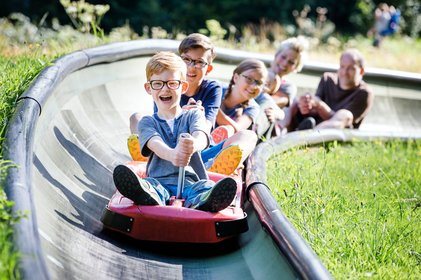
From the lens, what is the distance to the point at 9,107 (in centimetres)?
483

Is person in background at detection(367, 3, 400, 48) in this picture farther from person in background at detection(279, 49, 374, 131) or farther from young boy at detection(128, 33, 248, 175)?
young boy at detection(128, 33, 248, 175)

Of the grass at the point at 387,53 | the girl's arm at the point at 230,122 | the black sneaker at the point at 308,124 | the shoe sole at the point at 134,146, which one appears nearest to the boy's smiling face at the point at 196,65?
the girl's arm at the point at 230,122

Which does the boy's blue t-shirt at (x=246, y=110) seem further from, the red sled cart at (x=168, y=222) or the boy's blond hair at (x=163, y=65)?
the red sled cart at (x=168, y=222)

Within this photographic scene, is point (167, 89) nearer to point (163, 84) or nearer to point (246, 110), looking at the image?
point (163, 84)

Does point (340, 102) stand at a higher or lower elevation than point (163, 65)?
lower

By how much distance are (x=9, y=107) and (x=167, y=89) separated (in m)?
0.98

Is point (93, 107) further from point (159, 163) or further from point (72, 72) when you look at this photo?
point (159, 163)

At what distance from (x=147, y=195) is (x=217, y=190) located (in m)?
0.39

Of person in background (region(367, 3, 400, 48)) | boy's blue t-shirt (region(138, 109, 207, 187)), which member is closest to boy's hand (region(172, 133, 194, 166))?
boy's blue t-shirt (region(138, 109, 207, 187))

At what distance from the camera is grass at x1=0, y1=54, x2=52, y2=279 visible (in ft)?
9.61

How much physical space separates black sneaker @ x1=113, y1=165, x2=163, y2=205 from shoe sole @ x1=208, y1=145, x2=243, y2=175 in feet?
3.11

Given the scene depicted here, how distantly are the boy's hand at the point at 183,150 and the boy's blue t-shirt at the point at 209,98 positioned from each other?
135cm

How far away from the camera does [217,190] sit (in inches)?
172

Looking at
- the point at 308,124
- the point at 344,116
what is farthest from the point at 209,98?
the point at 344,116
